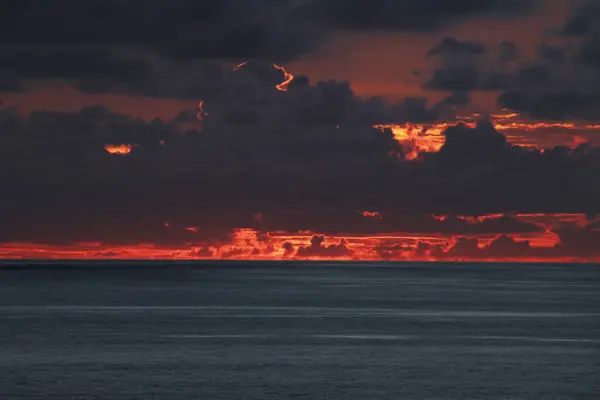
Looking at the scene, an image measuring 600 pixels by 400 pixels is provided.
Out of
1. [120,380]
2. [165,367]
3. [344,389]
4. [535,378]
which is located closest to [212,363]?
[165,367]

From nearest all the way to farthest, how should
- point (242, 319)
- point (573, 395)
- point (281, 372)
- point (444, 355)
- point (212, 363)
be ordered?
point (573, 395) < point (281, 372) < point (212, 363) < point (444, 355) < point (242, 319)

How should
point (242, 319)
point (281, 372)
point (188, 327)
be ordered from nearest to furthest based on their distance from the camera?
point (281, 372) → point (188, 327) → point (242, 319)

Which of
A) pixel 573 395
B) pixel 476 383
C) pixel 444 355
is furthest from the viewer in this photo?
pixel 444 355

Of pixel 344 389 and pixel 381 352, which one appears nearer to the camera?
pixel 344 389

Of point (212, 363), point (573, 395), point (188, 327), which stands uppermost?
point (188, 327)

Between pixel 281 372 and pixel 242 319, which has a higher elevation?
pixel 242 319

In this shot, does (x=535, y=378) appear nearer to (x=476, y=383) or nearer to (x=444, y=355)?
(x=476, y=383)

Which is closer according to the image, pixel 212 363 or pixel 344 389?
pixel 344 389

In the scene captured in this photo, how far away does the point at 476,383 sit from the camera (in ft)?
196

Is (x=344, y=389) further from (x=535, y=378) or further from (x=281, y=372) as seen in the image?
(x=535, y=378)

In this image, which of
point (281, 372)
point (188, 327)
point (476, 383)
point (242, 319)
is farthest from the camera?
point (242, 319)

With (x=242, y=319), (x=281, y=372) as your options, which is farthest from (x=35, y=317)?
(x=281, y=372)

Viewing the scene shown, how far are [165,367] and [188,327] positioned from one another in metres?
33.9

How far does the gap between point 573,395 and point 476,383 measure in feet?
19.2
